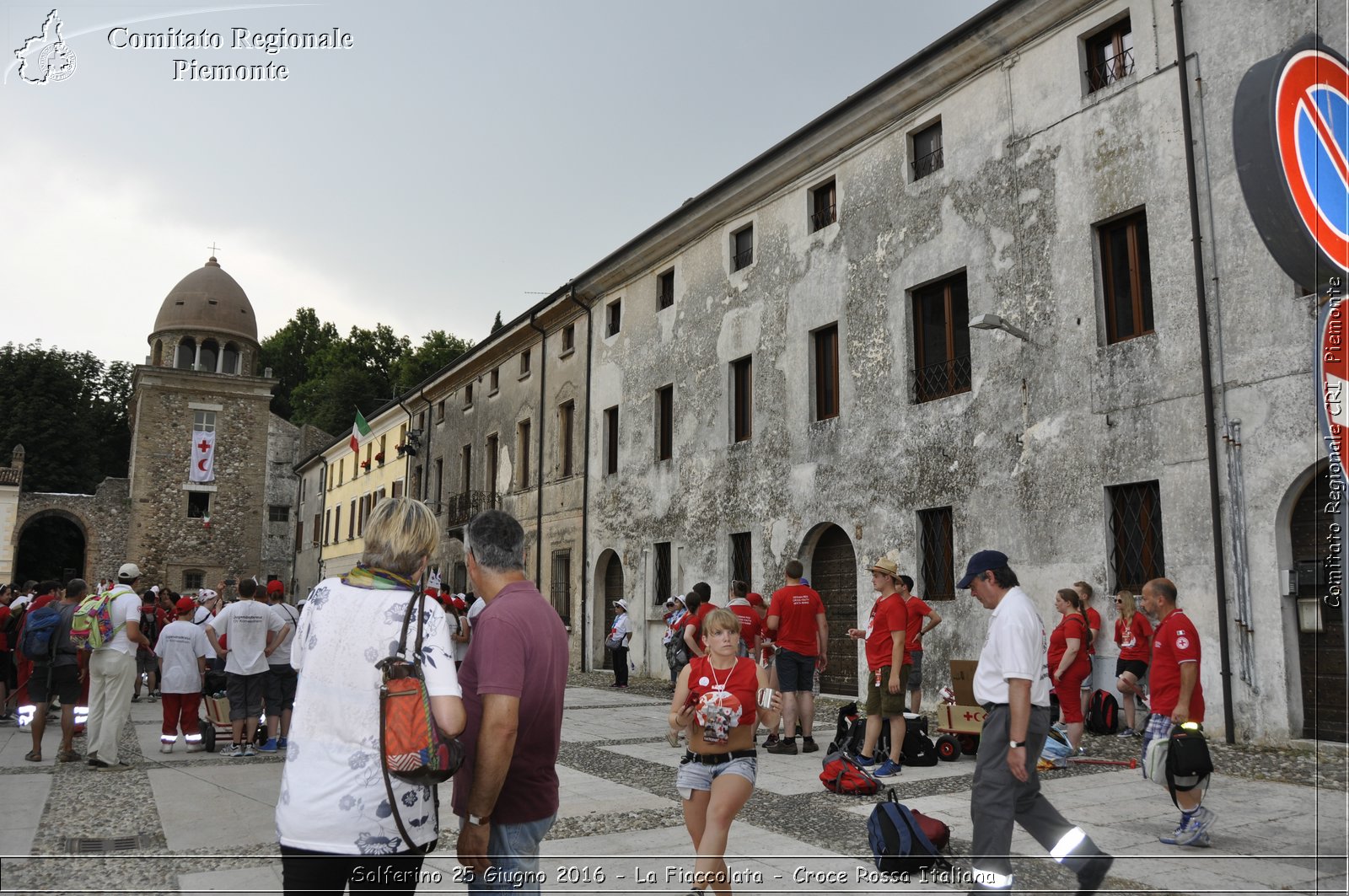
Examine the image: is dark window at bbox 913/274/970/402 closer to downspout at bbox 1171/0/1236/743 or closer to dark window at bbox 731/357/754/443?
downspout at bbox 1171/0/1236/743

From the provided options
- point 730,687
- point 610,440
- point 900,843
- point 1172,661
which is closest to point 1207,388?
point 1172,661

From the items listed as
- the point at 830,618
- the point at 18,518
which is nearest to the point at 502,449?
the point at 830,618

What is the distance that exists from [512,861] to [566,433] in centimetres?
2179

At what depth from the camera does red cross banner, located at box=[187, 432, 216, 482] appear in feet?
149

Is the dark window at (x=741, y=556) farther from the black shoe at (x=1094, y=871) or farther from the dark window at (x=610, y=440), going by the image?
the black shoe at (x=1094, y=871)

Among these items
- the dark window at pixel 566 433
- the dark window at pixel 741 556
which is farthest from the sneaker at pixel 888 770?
the dark window at pixel 566 433

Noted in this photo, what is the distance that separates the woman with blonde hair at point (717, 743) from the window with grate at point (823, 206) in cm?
1233

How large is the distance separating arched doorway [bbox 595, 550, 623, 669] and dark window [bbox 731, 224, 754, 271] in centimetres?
752

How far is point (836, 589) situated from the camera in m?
14.9

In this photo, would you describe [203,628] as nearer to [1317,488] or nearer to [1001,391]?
[1001,391]

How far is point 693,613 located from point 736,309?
842 cm

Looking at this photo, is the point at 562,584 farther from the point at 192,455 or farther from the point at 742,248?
the point at 192,455

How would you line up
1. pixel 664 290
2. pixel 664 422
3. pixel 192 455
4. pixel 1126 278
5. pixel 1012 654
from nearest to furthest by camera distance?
pixel 1012 654
pixel 1126 278
pixel 664 422
pixel 664 290
pixel 192 455

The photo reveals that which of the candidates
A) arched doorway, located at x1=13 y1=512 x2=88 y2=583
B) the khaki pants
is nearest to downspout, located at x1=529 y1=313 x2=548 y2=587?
the khaki pants
